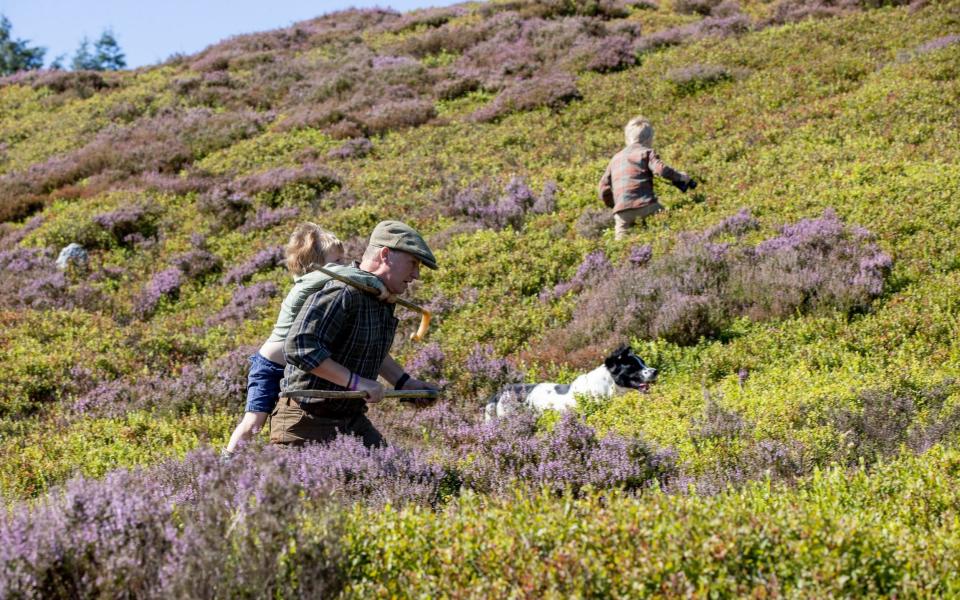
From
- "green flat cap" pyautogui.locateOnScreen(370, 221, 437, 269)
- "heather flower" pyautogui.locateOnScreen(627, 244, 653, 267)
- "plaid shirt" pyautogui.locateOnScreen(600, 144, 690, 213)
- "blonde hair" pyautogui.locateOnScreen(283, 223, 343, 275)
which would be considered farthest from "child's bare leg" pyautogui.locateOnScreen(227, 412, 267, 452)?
"plaid shirt" pyautogui.locateOnScreen(600, 144, 690, 213)

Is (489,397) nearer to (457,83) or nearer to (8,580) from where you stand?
(8,580)

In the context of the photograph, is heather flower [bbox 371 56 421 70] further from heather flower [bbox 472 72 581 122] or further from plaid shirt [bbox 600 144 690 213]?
plaid shirt [bbox 600 144 690 213]

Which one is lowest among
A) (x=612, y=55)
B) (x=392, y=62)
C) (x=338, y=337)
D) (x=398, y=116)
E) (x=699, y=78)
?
(x=338, y=337)

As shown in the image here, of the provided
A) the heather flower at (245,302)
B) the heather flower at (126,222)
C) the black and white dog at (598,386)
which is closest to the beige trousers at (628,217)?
the black and white dog at (598,386)

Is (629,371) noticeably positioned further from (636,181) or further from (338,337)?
(636,181)

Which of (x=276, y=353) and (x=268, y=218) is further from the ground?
(x=276, y=353)

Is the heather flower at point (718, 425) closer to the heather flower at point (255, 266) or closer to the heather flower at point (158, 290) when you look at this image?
the heather flower at point (255, 266)

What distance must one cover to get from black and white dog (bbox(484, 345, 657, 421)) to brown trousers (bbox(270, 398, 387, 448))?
2.22 m

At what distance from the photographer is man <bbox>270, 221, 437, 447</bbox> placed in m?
4.30

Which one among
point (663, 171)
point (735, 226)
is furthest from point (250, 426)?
point (663, 171)

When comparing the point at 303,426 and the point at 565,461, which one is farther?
the point at 303,426

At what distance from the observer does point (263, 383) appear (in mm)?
5289

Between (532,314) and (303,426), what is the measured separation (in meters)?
5.00

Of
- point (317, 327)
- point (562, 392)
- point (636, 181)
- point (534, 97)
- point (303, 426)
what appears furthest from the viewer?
point (534, 97)
